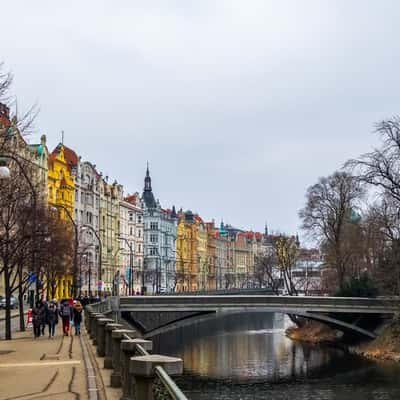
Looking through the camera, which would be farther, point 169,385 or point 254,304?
point 254,304

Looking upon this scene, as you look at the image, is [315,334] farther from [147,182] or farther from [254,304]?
[147,182]

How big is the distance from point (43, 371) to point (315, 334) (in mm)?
50602

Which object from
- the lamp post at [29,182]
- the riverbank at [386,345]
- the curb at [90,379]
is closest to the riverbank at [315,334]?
the riverbank at [386,345]

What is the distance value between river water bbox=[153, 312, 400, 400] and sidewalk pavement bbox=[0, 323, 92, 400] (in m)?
10.1

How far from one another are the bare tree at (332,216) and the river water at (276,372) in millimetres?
8781

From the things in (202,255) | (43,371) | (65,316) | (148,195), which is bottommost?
(43,371)

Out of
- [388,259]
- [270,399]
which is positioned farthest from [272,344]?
[270,399]

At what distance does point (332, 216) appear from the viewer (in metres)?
64.2

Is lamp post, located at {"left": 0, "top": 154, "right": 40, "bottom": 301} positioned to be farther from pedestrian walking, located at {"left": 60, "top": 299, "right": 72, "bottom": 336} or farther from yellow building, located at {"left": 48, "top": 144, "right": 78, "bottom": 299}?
yellow building, located at {"left": 48, "top": 144, "right": 78, "bottom": 299}

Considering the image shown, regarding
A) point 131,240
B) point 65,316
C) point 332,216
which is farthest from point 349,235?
point 131,240

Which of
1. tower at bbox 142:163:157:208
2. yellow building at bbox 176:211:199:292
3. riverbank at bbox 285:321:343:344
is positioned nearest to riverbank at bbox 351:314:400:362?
riverbank at bbox 285:321:343:344

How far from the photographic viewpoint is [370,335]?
51.5 m

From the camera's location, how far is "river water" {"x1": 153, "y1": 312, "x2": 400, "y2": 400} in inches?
1347

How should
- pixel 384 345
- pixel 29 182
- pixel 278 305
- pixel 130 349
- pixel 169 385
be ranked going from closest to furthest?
pixel 169 385
pixel 130 349
pixel 29 182
pixel 384 345
pixel 278 305
